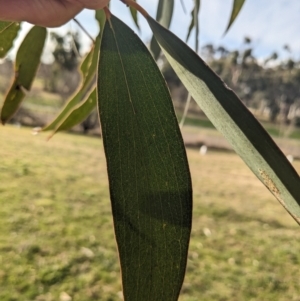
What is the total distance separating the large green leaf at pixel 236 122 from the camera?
33cm

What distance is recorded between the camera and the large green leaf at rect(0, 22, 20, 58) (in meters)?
0.59

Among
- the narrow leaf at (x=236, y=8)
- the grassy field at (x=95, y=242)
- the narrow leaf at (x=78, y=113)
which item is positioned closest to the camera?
the narrow leaf at (x=236, y=8)

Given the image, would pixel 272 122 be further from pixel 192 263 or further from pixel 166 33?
pixel 166 33

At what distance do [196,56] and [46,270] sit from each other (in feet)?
5.33

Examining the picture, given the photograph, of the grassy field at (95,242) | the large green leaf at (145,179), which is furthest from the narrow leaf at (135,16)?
the grassy field at (95,242)

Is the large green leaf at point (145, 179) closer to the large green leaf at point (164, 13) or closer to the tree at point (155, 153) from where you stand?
the tree at point (155, 153)

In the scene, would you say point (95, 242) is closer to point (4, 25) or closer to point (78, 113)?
point (78, 113)

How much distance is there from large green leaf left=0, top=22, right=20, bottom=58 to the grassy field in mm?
1193

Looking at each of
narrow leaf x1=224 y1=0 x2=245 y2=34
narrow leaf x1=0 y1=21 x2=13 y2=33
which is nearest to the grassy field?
narrow leaf x1=0 y1=21 x2=13 y2=33

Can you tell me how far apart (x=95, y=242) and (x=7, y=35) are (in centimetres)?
176

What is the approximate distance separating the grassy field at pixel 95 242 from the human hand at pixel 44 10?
1478 millimetres

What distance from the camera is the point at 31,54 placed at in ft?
2.19

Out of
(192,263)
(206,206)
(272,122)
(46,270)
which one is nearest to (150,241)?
(46,270)

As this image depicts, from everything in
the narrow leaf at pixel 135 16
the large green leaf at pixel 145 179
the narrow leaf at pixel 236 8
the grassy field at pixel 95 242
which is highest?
the narrow leaf at pixel 236 8
